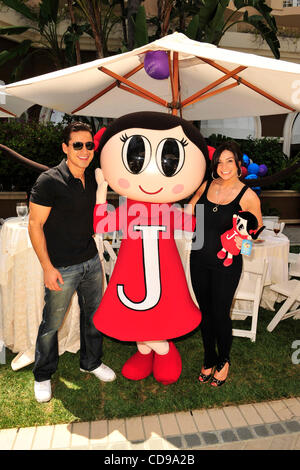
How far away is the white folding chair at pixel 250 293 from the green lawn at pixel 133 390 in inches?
8.1

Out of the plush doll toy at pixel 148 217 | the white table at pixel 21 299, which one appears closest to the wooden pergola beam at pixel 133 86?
the plush doll toy at pixel 148 217

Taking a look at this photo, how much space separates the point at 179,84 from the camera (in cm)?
313

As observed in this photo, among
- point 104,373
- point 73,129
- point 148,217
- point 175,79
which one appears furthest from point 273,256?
point 73,129

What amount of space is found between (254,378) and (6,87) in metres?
2.96

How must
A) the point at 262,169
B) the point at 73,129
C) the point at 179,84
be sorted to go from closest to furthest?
the point at 73,129, the point at 179,84, the point at 262,169

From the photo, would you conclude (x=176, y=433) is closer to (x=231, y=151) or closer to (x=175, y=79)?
(x=231, y=151)

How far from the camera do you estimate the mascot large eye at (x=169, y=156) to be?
2367 mm

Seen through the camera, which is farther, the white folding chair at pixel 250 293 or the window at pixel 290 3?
the window at pixel 290 3

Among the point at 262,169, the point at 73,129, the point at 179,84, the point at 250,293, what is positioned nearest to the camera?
the point at 73,129

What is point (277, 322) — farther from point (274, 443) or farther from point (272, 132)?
point (272, 132)

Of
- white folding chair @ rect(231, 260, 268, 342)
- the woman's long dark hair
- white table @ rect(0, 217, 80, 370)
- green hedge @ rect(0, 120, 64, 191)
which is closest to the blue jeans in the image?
white table @ rect(0, 217, 80, 370)

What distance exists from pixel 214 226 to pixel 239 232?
7.8 inches

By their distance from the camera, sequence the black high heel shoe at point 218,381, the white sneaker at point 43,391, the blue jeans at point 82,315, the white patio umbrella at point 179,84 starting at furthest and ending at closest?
the black high heel shoe at point 218,381 → the white sneaker at point 43,391 → the blue jeans at point 82,315 → the white patio umbrella at point 179,84

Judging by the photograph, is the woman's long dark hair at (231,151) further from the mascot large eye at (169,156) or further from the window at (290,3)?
the window at (290,3)
